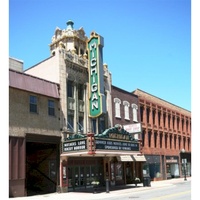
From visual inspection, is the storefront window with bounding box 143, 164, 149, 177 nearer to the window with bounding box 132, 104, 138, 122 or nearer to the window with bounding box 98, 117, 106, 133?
the window with bounding box 132, 104, 138, 122

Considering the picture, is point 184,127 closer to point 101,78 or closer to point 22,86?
point 101,78

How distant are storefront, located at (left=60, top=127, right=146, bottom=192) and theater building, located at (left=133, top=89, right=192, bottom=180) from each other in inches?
281

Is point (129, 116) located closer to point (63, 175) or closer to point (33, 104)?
point (63, 175)

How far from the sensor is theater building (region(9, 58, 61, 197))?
2386 centimetres

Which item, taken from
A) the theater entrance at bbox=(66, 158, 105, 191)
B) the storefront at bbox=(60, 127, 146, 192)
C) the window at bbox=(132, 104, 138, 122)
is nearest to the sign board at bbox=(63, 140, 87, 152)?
the storefront at bbox=(60, 127, 146, 192)

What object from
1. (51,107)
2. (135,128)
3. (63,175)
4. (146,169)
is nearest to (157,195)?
(63,175)

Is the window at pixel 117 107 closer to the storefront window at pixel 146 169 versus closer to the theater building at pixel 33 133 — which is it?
the storefront window at pixel 146 169

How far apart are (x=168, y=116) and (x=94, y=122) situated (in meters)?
22.5

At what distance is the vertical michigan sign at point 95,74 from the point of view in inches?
1188

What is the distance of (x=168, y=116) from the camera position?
51.7 metres

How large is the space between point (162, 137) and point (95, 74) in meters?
22.6

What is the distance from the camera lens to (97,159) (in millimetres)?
33156
